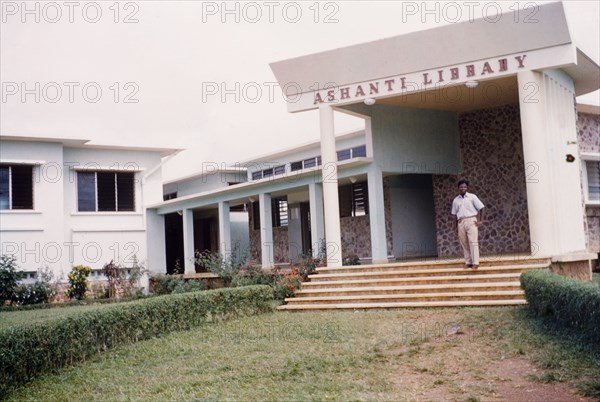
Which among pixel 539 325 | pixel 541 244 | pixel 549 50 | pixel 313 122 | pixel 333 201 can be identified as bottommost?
pixel 539 325

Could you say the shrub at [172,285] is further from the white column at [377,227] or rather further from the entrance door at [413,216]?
the white column at [377,227]

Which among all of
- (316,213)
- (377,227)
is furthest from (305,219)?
(377,227)

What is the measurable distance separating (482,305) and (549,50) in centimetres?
539

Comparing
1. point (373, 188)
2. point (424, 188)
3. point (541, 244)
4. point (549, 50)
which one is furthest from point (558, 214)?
point (424, 188)

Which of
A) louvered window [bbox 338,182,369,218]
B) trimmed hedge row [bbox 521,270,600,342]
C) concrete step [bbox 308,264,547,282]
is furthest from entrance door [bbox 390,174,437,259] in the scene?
trimmed hedge row [bbox 521,270,600,342]

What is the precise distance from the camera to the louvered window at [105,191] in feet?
78.1

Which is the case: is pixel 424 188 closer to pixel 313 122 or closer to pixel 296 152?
pixel 296 152

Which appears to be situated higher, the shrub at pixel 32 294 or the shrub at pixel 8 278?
the shrub at pixel 8 278

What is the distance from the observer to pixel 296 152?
24.9 metres

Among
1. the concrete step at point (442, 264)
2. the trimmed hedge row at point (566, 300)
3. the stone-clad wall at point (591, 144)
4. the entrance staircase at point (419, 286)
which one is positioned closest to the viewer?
the trimmed hedge row at point (566, 300)

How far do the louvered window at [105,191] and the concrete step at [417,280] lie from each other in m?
12.2

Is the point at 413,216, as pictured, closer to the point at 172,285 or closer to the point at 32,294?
the point at 172,285

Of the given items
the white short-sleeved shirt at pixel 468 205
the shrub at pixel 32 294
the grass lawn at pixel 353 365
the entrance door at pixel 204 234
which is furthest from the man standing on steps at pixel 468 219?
the entrance door at pixel 204 234

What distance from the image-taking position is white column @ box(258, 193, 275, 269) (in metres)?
19.8
